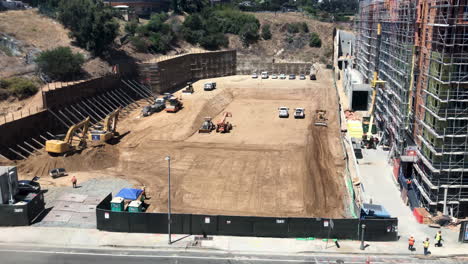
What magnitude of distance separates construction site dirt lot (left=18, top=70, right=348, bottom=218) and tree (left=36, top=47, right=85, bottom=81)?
405 inches

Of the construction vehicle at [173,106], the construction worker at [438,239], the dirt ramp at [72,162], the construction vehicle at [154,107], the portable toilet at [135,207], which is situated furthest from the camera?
the construction vehicle at [173,106]

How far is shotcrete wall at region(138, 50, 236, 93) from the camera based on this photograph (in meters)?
70.5

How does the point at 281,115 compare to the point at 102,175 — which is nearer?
the point at 102,175

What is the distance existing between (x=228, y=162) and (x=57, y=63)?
94.4 feet

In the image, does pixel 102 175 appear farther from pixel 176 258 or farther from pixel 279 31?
pixel 279 31

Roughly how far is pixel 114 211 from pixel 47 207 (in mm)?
6957

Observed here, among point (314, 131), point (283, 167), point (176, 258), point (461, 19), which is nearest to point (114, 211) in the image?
point (176, 258)

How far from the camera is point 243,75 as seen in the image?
9369 cm

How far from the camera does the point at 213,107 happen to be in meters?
64.8

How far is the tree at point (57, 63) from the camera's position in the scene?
189 feet

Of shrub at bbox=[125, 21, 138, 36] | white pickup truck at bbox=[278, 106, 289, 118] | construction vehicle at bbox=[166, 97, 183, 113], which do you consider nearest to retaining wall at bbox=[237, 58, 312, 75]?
shrub at bbox=[125, 21, 138, 36]

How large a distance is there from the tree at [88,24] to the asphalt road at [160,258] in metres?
49.2

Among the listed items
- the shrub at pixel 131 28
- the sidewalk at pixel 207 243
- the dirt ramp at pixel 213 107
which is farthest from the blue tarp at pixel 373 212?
the shrub at pixel 131 28

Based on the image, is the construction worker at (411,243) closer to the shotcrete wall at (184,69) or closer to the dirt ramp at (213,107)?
the dirt ramp at (213,107)
